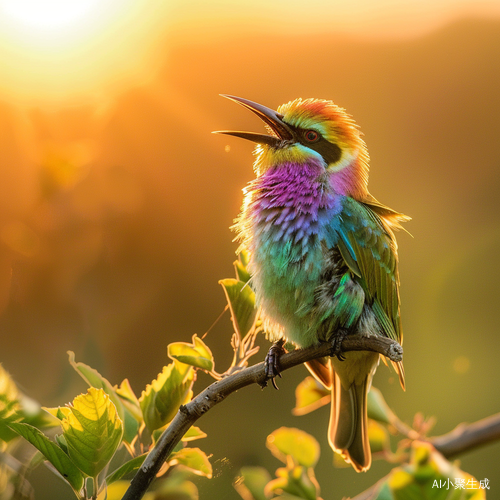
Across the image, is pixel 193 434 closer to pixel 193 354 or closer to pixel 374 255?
pixel 193 354

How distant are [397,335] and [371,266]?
0.71 ft

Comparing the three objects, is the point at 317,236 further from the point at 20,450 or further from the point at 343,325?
the point at 20,450

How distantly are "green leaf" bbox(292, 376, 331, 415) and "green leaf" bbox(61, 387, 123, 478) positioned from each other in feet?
1.56

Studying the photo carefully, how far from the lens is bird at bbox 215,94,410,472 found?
3.90ft

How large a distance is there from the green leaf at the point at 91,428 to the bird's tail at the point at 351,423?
649mm

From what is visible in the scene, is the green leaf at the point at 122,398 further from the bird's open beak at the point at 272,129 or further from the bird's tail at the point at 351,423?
the bird's open beak at the point at 272,129

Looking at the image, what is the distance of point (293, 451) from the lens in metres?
0.86

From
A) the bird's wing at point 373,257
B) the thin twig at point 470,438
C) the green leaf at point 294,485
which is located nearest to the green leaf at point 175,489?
the green leaf at point 294,485

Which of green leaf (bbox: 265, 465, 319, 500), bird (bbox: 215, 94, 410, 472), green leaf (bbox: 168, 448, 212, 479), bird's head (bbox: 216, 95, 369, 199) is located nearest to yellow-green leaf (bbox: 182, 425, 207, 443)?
green leaf (bbox: 168, 448, 212, 479)

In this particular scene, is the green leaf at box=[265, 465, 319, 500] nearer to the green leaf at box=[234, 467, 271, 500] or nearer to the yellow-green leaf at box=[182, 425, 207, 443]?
the green leaf at box=[234, 467, 271, 500]

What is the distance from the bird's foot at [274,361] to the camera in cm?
114

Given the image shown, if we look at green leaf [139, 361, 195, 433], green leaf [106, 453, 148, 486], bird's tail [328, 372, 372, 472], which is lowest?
bird's tail [328, 372, 372, 472]

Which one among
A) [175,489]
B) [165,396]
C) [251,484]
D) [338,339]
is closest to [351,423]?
[338,339]

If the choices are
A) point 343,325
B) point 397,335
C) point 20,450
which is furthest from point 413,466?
point 397,335
